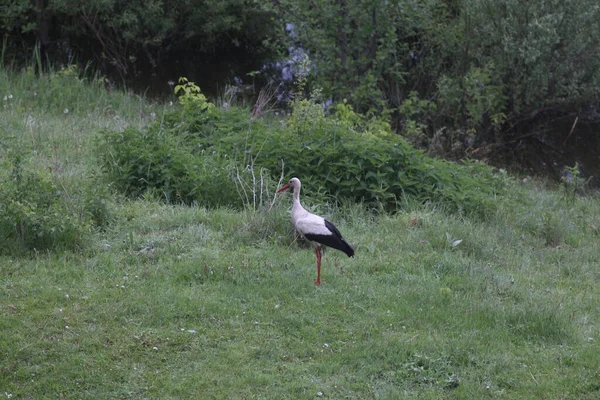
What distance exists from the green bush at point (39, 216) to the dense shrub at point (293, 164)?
1.53 metres

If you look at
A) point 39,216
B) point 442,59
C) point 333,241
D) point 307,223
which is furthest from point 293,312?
point 442,59

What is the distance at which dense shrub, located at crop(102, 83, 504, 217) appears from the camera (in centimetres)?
995

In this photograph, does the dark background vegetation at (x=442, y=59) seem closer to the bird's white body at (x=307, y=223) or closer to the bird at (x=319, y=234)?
the bird's white body at (x=307, y=223)

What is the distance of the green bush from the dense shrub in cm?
153

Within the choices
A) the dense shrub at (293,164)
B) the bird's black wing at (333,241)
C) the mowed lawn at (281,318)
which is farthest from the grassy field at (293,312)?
the dense shrub at (293,164)

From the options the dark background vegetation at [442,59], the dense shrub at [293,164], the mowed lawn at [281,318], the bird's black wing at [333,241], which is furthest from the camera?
the dark background vegetation at [442,59]

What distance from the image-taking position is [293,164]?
1040cm

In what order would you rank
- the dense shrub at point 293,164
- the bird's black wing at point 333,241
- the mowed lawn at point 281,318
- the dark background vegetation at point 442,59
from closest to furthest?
the mowed lawn at point 281,318 < the bird's black wing at point 333,241 < the dense shrub at point 293,164 < the dark background vegetation at point 442,59

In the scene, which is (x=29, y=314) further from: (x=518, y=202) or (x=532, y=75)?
(x=532, y=75)

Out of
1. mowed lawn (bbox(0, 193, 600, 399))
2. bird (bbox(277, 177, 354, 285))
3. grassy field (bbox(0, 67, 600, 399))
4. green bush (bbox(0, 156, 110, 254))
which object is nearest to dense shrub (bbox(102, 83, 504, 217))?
grassy field (bbox(0, 67, 600, 399))

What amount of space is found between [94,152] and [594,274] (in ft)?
21.9

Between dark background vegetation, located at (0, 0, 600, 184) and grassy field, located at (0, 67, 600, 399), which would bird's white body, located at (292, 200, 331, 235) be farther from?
dark background vegetation, located at (0, 0, 600, 184)

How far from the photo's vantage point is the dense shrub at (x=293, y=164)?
32.7 feet

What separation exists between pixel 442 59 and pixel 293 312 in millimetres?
11810
